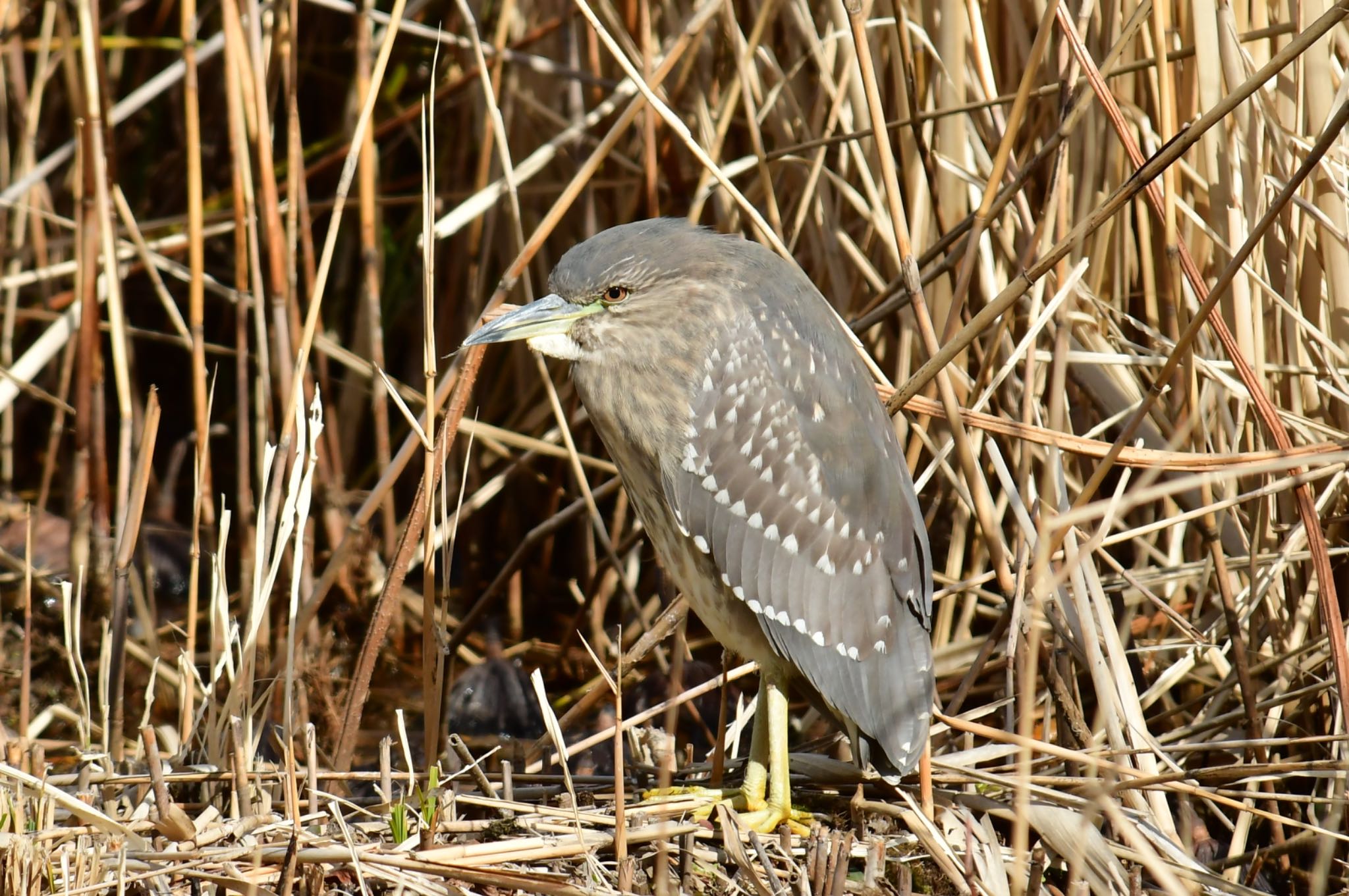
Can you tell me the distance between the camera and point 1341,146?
326 centimetres

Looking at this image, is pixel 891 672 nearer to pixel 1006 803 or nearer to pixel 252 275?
pixel 1006 803

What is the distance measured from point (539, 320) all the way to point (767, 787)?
50.8 inches

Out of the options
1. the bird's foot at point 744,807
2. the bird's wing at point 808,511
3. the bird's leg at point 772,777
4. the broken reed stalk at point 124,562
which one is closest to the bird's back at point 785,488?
the bird's wing at point 808,511

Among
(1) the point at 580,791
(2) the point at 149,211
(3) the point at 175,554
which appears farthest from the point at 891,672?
(2) the point at 149,211

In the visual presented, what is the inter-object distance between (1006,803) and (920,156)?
163cm

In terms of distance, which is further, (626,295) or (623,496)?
(623,496)

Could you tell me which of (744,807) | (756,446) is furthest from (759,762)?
(756,446)

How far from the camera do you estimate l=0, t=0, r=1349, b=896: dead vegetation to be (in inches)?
112

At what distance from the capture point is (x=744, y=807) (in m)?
3.21

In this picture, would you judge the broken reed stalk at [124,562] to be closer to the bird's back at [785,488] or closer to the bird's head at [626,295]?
the bird's head at [626,295]

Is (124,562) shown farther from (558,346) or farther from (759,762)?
(759,762)

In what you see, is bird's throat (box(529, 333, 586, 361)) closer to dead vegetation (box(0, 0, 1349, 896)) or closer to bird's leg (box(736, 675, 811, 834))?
dead vegetation (box(0, 0, 1349, 896))

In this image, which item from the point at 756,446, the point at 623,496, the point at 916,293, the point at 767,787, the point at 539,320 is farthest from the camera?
the point at 623,496

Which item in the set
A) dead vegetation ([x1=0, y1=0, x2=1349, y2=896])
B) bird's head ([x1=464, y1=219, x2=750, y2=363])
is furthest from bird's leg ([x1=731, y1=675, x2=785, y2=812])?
bird's head ([x1=464, y1=219, x2=750, y2=363])
